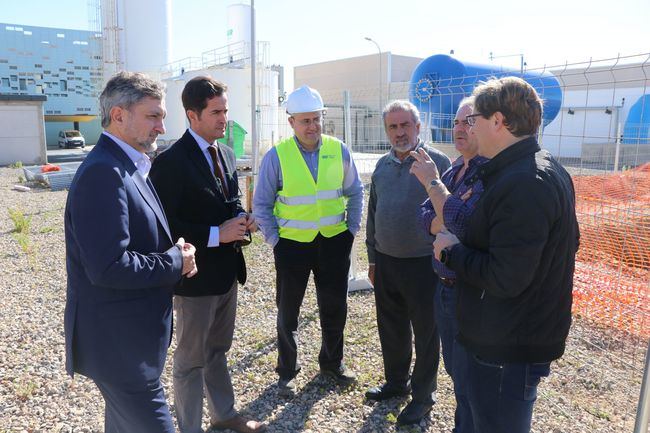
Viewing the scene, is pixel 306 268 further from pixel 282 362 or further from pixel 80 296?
pixel 80 296

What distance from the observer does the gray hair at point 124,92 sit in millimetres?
2012

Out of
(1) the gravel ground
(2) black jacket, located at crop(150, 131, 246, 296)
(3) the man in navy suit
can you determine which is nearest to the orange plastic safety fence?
(1) the gravel ground

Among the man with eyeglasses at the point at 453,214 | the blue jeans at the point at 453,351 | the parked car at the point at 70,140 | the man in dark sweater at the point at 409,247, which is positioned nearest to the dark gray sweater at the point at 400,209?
the man in dark sweater at the point at 409,247

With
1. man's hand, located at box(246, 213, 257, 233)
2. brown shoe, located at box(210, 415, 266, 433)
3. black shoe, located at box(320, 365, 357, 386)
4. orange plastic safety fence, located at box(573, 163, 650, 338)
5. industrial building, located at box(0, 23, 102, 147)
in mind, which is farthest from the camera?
industrial building, located at box(0, 23, 102, 147)

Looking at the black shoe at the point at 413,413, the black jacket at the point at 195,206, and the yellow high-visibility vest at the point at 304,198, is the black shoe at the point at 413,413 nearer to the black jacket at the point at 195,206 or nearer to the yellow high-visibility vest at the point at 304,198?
the yellow high-visibility vest at the point at 304,198

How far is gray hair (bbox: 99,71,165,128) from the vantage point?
2012 mm

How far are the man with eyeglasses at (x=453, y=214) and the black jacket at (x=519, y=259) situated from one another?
230mm

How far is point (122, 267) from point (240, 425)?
1701 mm

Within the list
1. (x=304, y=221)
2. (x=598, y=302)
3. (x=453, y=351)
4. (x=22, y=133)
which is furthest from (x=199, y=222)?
(x=22, y=133)

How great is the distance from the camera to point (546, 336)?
72.0 inches

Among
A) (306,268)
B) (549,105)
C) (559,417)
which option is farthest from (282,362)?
(549,105)

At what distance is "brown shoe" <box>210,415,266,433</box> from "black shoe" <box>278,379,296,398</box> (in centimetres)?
41

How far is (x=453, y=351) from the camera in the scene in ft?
8.36

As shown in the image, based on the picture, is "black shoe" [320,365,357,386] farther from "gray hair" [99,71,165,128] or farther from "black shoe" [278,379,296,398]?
"gray hair" [99,71,165,128]
